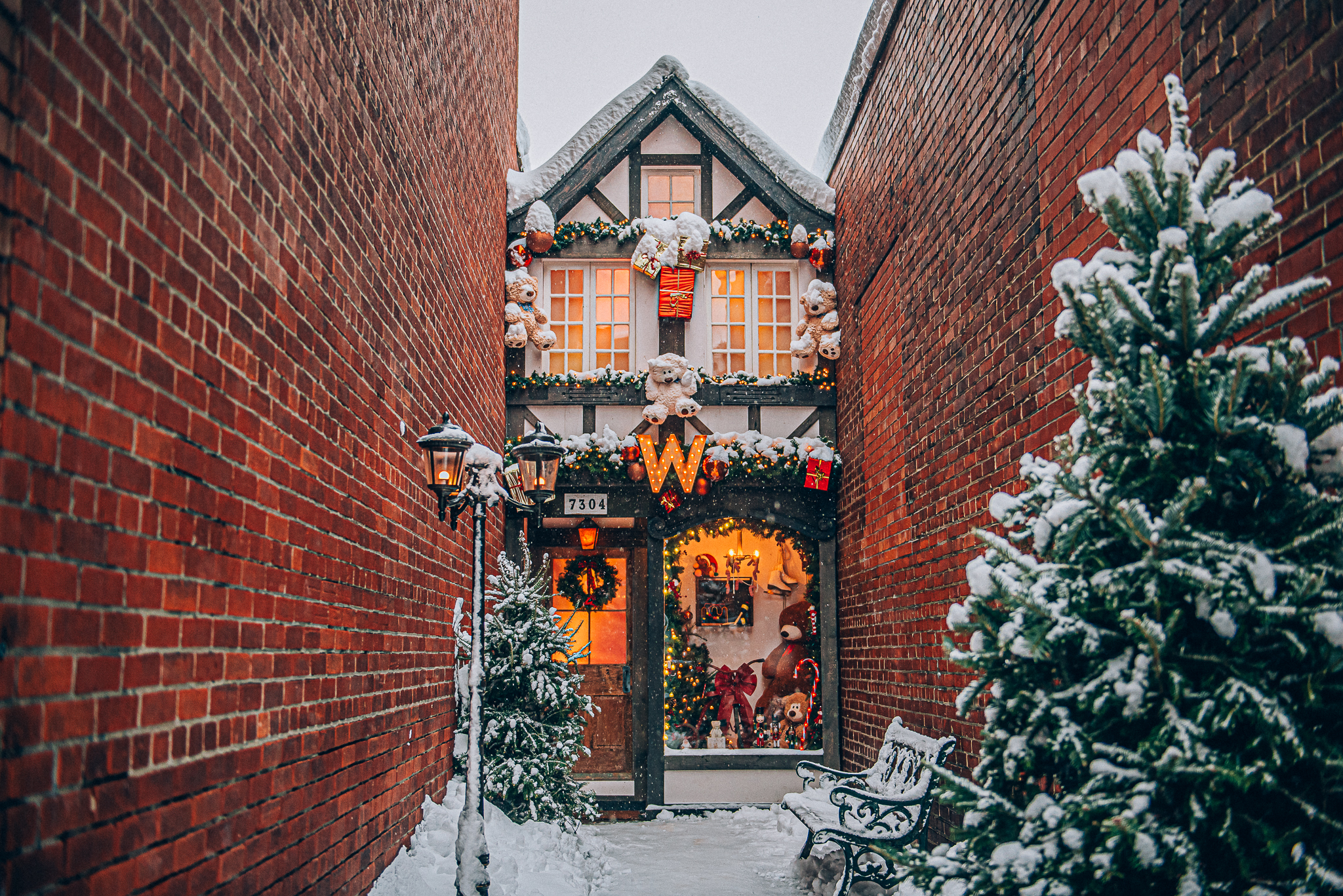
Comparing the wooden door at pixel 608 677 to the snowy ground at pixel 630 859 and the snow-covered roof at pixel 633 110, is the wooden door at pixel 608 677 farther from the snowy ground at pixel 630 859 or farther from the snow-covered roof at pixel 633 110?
the snow-covered roof at pixel 633 110

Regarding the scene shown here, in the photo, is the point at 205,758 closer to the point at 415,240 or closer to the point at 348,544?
the point at 348,544

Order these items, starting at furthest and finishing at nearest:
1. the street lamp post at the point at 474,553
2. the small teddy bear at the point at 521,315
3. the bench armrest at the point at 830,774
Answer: the small teddy bear at the point at 521,315
the bench armrest at the point at 830,774
the street lamp post at the point at 474,553

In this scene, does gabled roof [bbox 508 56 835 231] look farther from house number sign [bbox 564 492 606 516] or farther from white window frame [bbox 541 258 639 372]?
house number sign [bbox 564 492 606 516]

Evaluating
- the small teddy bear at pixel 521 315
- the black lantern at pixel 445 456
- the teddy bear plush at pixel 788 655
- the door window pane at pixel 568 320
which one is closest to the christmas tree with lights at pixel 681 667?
the teddy bear plush at pixel 788 655

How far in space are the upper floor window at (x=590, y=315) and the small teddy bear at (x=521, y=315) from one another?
29 cm

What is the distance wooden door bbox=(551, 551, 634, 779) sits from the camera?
29.7ft

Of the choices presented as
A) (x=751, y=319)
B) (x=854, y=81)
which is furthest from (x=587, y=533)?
(x=854, y=81)

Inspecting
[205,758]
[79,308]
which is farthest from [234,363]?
[205,758]

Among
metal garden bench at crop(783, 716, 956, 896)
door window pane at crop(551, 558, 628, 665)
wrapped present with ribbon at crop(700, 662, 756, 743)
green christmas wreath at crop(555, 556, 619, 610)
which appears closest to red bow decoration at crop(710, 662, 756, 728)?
wrapped present with ribbon at crop(700, 662, 756, 743)

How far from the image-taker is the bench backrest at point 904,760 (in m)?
5.01

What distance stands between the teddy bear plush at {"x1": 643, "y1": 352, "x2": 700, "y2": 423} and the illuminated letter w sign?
0.28m

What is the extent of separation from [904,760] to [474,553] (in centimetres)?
315

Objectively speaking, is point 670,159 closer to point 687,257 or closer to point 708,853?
point 687,257

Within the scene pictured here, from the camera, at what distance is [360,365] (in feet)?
13.3
